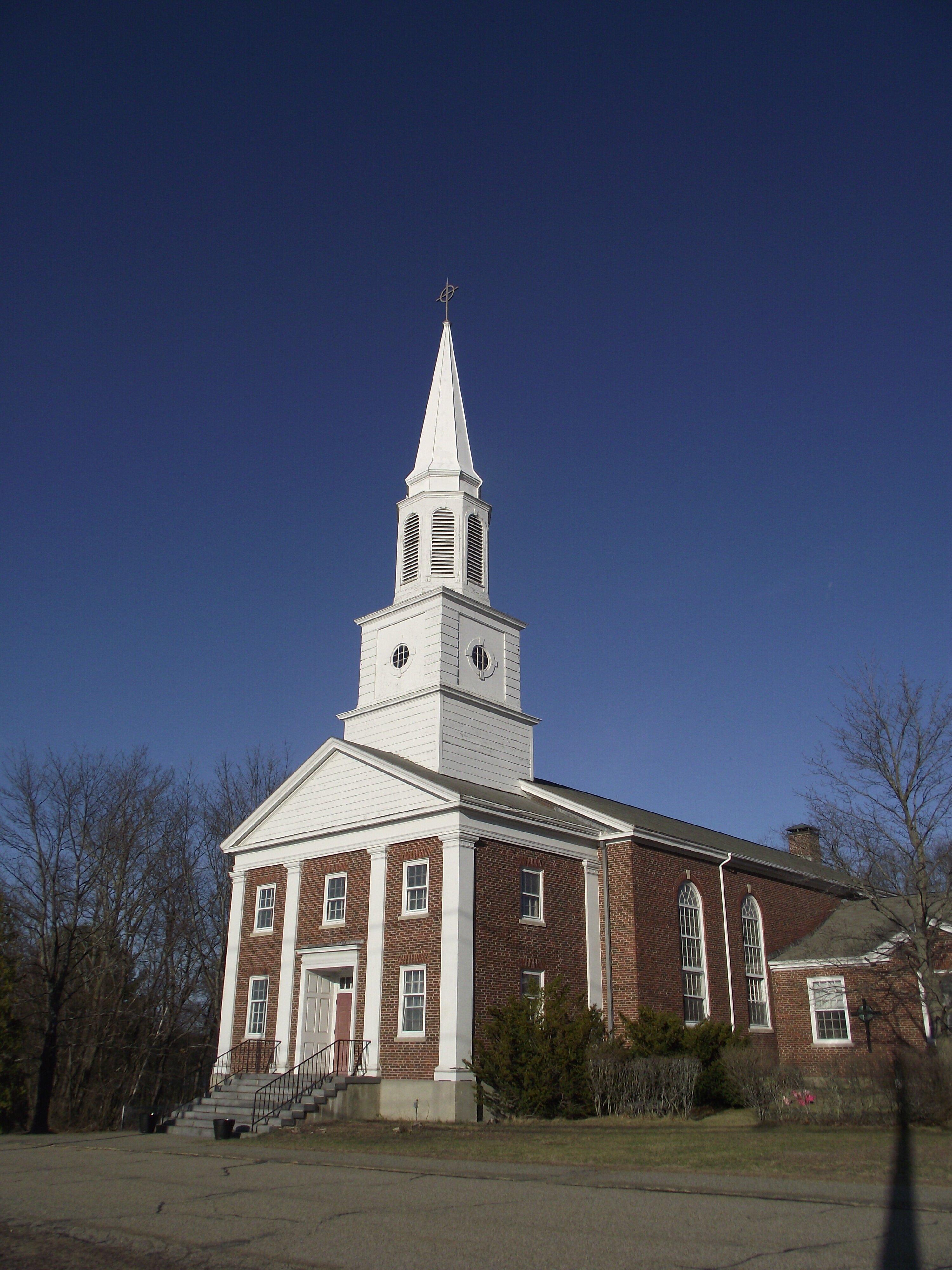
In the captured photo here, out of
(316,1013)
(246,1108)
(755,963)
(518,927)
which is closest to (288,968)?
(316,1013)

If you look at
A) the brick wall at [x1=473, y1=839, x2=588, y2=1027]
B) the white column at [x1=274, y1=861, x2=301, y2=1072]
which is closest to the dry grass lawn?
the brick wall at [x1=473, y1=839, x2=588, y2=1027]

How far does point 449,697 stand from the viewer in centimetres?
2933

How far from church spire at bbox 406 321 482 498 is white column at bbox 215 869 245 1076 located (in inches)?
537

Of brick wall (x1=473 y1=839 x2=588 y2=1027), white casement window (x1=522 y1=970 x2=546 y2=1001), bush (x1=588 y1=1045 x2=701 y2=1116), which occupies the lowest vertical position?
bush (x1=588 y1=1045 x2=701 y2=1116)

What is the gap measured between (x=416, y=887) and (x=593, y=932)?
17.8 feet

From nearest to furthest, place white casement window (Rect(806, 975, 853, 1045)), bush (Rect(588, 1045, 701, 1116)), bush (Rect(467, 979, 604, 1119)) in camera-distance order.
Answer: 1. bush (Rect(588, 1045, 701, 1116))
2. bush (Rect(467, 979, 604, 1119))
3. white casement window (Rect(806, 975, 853, 1045))

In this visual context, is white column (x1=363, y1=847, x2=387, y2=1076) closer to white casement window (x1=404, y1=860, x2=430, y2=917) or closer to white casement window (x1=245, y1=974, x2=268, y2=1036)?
white casement window (x1=404, y1=860, x2=430, y2=917)

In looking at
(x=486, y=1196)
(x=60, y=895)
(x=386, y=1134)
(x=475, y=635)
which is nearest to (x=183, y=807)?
(x=60, y=895)

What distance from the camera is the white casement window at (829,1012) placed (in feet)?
101

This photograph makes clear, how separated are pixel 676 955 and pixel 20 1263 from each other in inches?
882

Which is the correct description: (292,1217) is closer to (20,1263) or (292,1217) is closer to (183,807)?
(20,1263)

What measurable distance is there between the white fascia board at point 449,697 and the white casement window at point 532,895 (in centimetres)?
575

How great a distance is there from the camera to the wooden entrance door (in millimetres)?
26469

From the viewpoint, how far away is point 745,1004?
30984 millimetres
